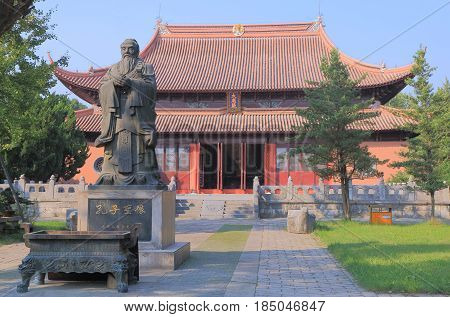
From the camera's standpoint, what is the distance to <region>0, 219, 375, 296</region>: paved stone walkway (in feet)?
18.9

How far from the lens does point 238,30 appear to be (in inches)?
1410

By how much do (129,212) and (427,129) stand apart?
46.1ft

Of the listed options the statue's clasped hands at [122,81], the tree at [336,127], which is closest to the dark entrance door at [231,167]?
the tree at [336,127]

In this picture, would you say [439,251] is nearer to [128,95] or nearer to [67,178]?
[128,95]

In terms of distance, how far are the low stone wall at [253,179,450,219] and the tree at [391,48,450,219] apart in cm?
467

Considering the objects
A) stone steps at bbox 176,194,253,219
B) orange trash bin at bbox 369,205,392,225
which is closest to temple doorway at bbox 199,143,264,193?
stone steps at bbox 176,194,253,219

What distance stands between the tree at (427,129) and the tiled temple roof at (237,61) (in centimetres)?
1077

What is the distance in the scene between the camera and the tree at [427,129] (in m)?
18.2

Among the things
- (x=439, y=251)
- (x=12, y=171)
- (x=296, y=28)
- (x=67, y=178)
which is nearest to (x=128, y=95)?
(x=439, y=251)

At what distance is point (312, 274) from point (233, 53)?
28769 millimetres

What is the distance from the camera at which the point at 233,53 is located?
114 feet

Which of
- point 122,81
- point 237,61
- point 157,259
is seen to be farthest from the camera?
point 237,61

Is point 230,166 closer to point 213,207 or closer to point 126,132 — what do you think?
point 213,207

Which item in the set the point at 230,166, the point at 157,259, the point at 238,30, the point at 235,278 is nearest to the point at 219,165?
the point at 230,166
